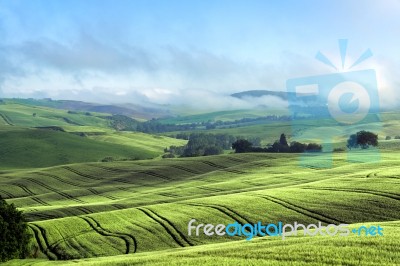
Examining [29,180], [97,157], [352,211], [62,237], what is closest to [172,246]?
[62,237]

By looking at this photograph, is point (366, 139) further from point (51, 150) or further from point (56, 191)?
point (51, 150)

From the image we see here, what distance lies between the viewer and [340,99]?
1741 inches

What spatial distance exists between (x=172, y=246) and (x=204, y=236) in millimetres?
2755

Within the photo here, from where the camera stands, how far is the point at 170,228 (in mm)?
42812

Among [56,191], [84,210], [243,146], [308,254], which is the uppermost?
[308,254]

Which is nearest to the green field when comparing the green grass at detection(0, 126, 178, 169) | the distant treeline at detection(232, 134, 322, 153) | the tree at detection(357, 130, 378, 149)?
the distant treeline at detection(232, 134, 322, 153)

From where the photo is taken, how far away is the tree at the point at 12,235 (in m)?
41.6

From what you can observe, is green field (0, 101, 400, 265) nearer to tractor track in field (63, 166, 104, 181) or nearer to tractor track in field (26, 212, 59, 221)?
tractor track in field (26, 212, 59, 221)

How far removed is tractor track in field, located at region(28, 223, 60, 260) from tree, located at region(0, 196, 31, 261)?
4.61ft

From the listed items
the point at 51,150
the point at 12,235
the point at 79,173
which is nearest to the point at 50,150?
the point at 51,150

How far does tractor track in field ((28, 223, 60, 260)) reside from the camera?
136 ft

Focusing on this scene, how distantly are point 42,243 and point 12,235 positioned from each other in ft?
9.76

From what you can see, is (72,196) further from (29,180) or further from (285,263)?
(285,263)

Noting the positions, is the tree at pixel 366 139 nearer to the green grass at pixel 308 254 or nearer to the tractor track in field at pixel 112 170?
the tractor track in field at pixel 112 170
